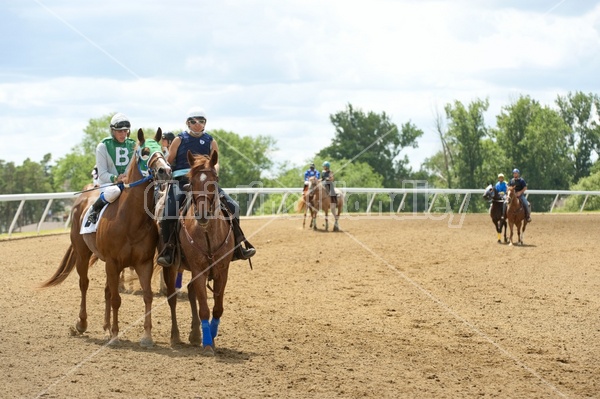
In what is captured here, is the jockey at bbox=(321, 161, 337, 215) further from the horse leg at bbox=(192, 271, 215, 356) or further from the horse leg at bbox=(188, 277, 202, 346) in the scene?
the horse leg at bbox=(192, 271, 215, 356)

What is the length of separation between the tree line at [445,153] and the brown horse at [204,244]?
172ft

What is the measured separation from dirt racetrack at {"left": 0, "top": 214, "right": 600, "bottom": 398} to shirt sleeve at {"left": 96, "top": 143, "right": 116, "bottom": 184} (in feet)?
6.46

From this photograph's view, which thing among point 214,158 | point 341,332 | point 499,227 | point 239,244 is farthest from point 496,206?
point 214,158

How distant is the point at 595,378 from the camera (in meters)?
8.01

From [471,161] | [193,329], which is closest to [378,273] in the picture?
[193,329]

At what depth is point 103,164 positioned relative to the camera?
33.3 ft

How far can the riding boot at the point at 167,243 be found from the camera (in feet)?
31.1

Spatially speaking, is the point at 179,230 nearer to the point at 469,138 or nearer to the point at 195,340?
the point at 195,340

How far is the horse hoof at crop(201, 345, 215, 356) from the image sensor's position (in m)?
8.84

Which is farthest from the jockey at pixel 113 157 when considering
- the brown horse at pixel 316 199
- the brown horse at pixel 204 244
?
the brown horse at pixel 316 199

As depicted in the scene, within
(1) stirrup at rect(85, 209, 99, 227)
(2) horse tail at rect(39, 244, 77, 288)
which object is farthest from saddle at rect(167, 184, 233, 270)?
(2) horse tail at rect(39, 244, 77, 288)

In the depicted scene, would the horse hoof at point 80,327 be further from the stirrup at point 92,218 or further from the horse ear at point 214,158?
the horse ear at point 214,158

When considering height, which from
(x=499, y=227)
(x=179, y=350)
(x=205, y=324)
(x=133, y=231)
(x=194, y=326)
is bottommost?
(x=179, y=350)

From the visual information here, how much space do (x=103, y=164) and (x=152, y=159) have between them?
1.37 m
